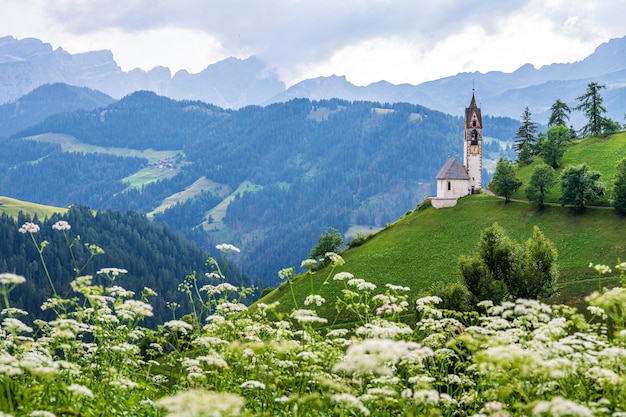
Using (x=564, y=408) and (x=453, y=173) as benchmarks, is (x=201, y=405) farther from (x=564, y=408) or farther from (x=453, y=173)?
(x=453, y=173)

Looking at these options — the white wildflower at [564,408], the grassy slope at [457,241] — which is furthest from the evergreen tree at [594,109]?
the white wildflower at [564,408]

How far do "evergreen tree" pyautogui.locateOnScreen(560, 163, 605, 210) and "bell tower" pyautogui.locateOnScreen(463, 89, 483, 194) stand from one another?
22.2 meters

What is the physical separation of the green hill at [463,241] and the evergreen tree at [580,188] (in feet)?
5.74

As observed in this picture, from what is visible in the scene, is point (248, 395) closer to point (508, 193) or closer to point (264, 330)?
point (264, 330)

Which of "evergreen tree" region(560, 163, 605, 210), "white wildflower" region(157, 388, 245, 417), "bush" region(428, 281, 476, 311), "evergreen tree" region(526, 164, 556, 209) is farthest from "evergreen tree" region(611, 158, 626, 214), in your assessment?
"white wildflower" region(157, 388, 245, 417)

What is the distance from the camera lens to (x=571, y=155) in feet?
391


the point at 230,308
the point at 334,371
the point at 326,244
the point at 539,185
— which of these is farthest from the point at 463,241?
the point at 334,371

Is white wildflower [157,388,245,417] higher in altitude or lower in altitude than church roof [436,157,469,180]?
lower

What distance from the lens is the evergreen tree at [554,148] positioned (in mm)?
115062

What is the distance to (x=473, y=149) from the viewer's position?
118m

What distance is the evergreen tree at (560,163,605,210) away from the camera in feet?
296

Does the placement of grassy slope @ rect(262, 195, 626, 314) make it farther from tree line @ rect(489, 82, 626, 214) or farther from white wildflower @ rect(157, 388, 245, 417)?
white wildflower @ rect(157, 388, 245, 417)

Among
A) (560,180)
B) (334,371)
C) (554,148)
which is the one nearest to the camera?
(334,371)

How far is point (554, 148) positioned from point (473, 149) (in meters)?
14.9
